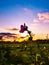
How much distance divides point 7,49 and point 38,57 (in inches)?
28.5

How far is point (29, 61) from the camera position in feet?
15.7

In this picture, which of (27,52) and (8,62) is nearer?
(8,62)

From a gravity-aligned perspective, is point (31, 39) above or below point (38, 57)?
above

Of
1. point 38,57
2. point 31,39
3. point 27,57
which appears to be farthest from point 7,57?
point 31,39

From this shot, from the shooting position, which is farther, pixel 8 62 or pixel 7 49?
pixel 7 49

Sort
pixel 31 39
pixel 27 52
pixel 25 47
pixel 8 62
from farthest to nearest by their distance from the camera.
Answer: pixel 31 39, pixel 25 47, pixel 27 52, pixel 8 62

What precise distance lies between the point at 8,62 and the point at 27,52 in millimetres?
552

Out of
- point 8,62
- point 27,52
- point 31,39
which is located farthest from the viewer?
point 31,39

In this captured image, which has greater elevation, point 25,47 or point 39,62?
point 25,47

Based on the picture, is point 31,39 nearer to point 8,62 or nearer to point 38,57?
point 38,57

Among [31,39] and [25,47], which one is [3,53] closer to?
[25,47]

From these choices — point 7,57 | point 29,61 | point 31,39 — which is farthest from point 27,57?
point 31,39

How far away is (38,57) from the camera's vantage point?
502cm

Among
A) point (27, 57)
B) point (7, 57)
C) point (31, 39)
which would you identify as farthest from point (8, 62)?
point (31, 39)
